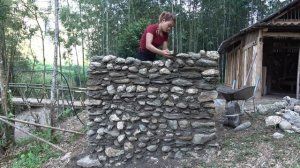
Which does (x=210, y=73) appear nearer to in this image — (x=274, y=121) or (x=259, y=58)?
(x=274, y=121)

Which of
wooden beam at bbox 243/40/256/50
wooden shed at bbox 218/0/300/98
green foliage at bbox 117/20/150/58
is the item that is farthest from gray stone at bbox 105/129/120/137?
green foliage at bbox 117/20/150/58

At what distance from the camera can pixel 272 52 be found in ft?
46.6

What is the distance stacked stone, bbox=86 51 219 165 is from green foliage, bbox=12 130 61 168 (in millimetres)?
1525

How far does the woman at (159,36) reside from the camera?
525cm

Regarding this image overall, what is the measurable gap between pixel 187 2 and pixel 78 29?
26.9 feet

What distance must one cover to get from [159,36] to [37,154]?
3.83 m

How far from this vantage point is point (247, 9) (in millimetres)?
25094

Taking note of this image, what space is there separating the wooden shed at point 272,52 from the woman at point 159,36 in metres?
5.79

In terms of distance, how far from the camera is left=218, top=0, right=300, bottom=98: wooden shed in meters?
10.6

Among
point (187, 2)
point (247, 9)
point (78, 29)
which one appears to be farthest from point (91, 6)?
point (247, 9)

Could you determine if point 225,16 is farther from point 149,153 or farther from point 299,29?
point 149,153

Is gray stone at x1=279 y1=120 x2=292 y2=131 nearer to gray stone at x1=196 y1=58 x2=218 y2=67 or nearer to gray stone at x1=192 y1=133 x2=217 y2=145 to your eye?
gray stone at x1=192 y1=133 x2=217 y2=145

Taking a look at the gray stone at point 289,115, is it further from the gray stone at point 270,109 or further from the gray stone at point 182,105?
the gray stone at point 182,105

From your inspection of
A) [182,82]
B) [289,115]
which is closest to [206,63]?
[182,82]
